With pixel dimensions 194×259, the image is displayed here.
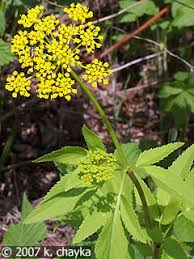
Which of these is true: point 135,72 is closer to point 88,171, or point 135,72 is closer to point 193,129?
point 193,129

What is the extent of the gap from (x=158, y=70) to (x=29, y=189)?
4.62 ft

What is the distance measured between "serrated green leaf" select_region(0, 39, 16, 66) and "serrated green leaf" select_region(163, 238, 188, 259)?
1242 millimetres

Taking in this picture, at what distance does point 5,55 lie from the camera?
8.52 ft

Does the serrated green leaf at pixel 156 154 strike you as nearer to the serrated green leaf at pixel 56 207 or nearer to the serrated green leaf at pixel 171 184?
the serrated green leaf at pixel 171 184

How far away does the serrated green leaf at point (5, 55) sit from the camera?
2.57 meters

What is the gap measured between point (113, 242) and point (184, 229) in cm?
43

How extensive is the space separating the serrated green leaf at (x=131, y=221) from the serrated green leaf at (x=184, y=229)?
0.35 meters

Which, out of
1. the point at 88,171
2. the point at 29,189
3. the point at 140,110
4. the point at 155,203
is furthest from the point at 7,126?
the point at 88,171

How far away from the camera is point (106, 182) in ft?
5.66

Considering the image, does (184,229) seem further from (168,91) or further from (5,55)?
(168,91)

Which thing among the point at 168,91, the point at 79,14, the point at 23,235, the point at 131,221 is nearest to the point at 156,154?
the point at 131,221

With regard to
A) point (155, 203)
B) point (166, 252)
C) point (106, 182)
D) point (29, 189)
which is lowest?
point (29, 189)

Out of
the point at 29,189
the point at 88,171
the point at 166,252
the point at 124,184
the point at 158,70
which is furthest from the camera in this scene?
the point at 158,70

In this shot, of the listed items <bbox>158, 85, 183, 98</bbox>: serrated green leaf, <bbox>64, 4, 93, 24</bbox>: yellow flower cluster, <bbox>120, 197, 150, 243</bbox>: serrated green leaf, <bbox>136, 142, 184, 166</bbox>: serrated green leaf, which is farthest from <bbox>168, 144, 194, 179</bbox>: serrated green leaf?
<bbox>158, 85, 183, 98</bbox>: serrated green leaf
